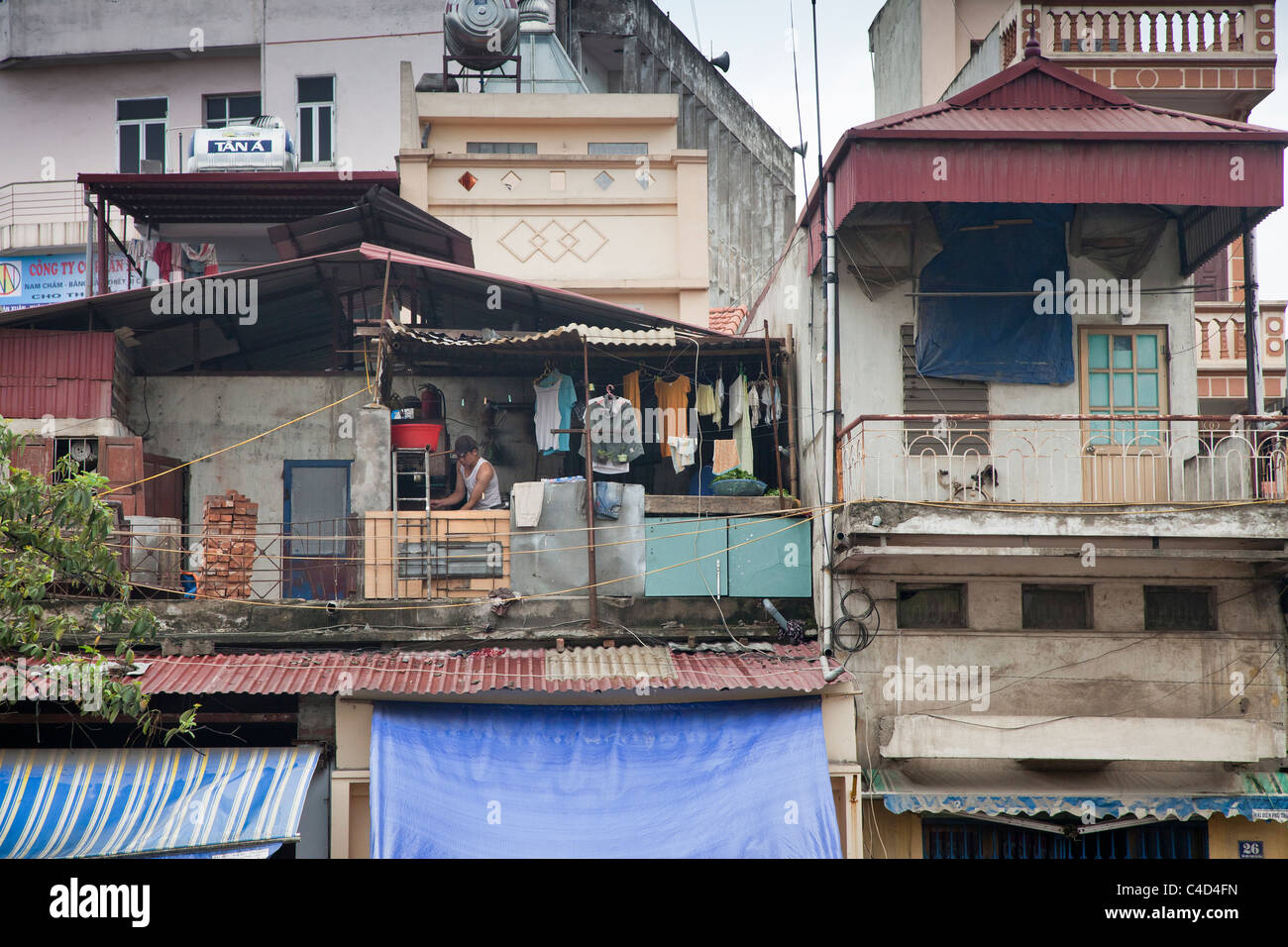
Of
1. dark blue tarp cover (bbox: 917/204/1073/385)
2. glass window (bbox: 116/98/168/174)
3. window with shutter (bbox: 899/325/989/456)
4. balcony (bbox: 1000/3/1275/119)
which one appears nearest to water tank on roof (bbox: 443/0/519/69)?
glass window (bbox: 116/98/168/174)

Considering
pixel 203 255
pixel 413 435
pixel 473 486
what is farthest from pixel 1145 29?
pixel 203 255

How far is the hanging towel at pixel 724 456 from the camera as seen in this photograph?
14977 millimetres

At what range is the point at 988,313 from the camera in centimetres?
1416

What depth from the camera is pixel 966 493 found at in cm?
1369

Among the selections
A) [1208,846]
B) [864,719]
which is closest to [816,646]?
[864,719]

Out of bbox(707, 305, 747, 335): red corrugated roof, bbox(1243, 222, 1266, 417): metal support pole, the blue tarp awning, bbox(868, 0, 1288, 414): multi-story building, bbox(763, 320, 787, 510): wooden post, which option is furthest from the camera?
bbox(707, 305, 747, 335): red corrugated roof

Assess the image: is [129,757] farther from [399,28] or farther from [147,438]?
[399,28]

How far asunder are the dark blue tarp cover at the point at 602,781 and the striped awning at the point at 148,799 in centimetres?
94

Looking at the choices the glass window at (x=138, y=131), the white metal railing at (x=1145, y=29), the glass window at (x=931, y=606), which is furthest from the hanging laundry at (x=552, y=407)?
the glass window at (x=138, y=131)

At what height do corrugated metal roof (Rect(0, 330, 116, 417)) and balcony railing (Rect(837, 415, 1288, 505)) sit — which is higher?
corrugated metal roof (Rect(0, 330, 116, 417))

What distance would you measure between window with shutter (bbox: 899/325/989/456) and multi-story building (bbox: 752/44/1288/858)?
0.10ft

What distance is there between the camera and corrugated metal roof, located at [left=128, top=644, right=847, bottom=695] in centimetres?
1230

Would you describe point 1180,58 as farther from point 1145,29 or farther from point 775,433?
point 775,433

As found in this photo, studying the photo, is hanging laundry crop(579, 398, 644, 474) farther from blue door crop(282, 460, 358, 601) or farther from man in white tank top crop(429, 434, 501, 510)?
blue door crop(282, 460, 358, 601)
